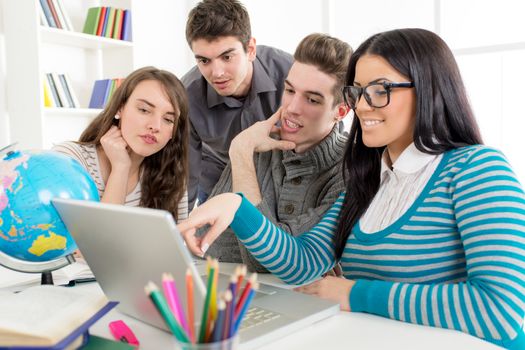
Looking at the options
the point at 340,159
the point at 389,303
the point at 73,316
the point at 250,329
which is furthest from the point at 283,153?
the point at 73,316

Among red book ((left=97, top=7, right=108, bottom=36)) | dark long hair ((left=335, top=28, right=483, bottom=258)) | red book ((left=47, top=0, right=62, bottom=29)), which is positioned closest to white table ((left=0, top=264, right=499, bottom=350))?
dark long hair ((left=335, top=28, right=483, bottom=258))

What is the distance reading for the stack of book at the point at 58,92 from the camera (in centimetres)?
345

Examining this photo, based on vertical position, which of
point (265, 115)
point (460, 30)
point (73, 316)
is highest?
point (460, 30)

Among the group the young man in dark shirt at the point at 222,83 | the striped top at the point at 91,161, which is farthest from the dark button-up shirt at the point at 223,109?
the striped top at the point at 91,161

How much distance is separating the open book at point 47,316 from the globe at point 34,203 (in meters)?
0.12

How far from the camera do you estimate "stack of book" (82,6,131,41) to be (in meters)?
3.78

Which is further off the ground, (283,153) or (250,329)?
(283,153)

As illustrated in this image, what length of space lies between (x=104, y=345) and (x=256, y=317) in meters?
0.28

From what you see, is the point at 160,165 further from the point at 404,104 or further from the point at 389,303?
the point at 389,303

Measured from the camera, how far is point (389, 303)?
100 centimetres

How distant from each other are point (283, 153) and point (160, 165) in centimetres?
62

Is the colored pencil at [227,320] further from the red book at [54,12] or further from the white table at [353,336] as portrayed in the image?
the red book at [54,12]

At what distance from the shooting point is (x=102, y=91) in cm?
379

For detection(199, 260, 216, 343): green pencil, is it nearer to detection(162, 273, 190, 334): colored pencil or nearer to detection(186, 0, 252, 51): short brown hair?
detection(162, 273, 190, 334): colored pencil
